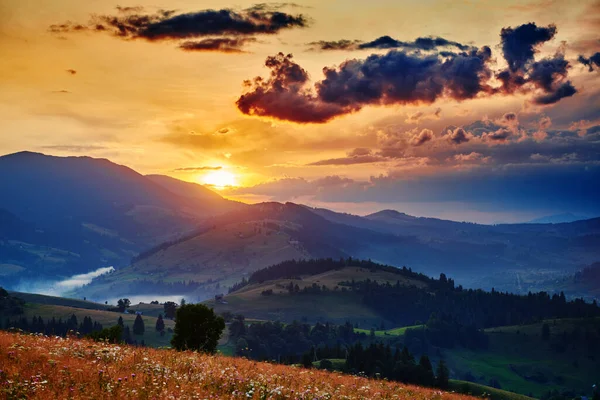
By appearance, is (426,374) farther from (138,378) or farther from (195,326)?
(138,378)

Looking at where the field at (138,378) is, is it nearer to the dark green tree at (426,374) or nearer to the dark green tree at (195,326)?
the dark green tree at (195,326)

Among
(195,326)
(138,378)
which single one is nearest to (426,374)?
(195,326)

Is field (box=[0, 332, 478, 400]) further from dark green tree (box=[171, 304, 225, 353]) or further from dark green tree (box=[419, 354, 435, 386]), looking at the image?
dark green tree (box=[419, 354, 435, 386])

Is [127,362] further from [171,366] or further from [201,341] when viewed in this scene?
[201,341]

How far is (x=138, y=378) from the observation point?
1806 centimetres

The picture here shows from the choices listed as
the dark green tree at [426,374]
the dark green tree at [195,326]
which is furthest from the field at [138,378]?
the dark green tree at [426,374]

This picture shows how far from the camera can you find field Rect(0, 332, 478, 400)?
53.5 feet

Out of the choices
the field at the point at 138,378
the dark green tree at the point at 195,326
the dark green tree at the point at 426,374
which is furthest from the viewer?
the dark green tree at the point at 426,374

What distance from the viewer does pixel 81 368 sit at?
18812 mm

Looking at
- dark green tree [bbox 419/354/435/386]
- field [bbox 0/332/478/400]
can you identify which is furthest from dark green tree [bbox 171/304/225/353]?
dark green tree [bbox 419/354/435/386]

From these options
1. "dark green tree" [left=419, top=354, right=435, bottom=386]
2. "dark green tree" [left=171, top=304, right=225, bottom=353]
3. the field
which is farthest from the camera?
"dark green tree" [left=419, top=354, right=435, bottom=386]

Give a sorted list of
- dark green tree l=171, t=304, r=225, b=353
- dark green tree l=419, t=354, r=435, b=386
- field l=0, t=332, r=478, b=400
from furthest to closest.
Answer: dark green tree l=419, t=354, r=435, b=386
dark green tree l=171, t=304, r=225, b=353
field l=0, t=332, r=478, b=400

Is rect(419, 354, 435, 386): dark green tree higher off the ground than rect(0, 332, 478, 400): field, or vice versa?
rect(0, 332, 478, 400): field

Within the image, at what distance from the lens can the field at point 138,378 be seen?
1631 centimetres
